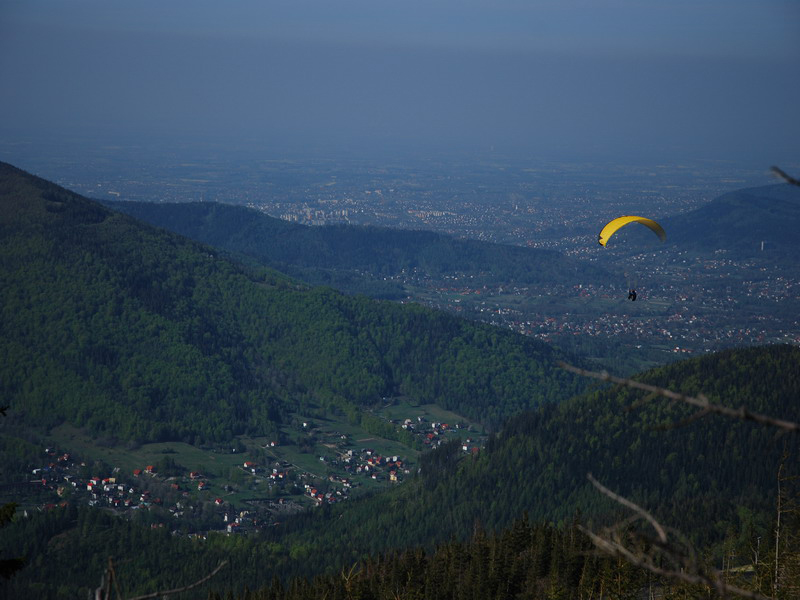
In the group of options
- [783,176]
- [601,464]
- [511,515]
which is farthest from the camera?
[601,464]

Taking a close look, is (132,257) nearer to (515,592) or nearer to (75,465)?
(75,465)

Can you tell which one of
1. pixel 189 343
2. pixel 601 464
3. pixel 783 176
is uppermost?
pixel 783 176

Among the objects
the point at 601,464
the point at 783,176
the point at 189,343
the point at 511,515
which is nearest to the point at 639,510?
the point at 783,176

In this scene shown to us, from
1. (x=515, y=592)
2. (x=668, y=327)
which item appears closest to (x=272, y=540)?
(x=515, y=592)

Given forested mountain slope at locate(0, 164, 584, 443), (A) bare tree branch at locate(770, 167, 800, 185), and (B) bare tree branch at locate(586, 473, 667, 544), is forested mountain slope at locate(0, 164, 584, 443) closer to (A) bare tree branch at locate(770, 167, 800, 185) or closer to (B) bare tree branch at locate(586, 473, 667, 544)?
(B) bare tree branch at locate(586, 473, 667, 544)

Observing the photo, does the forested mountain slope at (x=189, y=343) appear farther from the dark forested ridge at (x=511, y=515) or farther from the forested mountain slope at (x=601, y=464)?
the forested mountain slope at (x=601, y=464)

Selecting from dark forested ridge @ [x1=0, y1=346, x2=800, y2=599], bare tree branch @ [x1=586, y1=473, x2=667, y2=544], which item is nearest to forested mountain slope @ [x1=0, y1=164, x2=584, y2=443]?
dark forested ridge @ [x1=0, y1=346, x2=800, y2=599]

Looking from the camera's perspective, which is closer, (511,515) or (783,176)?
(783,176)

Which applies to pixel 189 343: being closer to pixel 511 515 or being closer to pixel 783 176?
pixel 511 515
